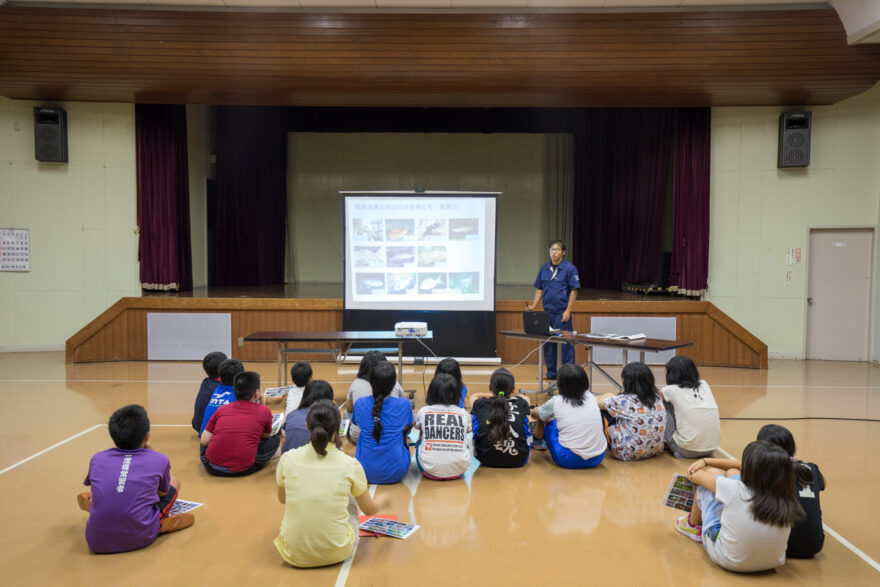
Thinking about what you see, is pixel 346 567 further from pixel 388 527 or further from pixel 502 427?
pixel 502 427

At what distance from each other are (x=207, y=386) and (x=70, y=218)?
572cm

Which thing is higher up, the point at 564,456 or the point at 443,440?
the point at 443,440

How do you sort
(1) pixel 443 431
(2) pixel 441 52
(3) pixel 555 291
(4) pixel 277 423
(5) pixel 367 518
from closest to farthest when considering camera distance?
(5) pixel 367 518 → (1) pixel 443 431 → (4) pixel 277 423 → (3) pixel 555 291 → (2) pixel 441 52

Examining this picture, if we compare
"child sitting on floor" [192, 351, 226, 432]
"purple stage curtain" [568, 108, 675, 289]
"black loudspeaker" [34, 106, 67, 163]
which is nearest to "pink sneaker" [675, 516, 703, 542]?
"child sitting on floor" [192, 351, 226, 432]

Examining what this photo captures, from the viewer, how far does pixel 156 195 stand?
8836 mm

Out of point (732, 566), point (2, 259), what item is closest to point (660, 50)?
point (732, 566)

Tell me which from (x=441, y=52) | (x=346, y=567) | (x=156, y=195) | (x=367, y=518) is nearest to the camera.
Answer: (x=346, y=567)

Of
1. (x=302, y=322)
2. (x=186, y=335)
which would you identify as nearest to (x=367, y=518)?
(x=302, y=322)

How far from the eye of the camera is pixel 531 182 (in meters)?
13.2

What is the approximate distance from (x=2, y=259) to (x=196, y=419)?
19.9 feet

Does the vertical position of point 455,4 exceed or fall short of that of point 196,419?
it exceeds it

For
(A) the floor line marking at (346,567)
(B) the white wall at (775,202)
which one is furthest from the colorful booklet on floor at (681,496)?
(B) the white wall at (775,202)

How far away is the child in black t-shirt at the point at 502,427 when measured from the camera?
13.3 ft

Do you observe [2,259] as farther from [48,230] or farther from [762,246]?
[762,246]
